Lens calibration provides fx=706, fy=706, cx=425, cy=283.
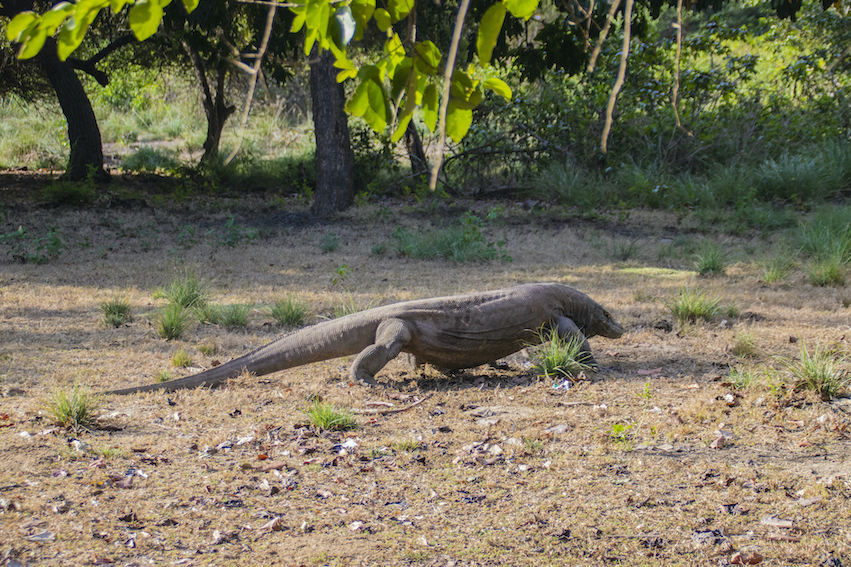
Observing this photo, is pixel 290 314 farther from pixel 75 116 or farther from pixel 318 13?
pixel 75 116

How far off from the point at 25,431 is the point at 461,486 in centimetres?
193

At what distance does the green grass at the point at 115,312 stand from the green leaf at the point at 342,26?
4.48 metres

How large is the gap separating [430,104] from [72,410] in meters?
2.62

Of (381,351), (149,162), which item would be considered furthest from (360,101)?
(149,162)

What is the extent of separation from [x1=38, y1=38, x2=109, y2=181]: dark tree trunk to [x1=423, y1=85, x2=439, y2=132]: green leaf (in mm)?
10662

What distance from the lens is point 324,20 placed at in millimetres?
1196

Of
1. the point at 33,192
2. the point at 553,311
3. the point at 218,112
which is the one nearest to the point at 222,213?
the point at 33,192

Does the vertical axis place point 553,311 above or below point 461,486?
above

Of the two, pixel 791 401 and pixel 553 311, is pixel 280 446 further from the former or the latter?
pixel 791 401

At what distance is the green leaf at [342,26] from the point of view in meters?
1.19

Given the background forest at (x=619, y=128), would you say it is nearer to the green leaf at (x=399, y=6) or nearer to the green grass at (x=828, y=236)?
the green grass at (x=828, y=236)

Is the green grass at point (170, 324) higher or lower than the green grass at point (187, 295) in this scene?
lower

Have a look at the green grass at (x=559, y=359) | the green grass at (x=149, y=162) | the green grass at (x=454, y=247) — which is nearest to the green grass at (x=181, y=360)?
the green grass at (x=559, y=359)

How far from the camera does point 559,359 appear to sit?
3904 mm
